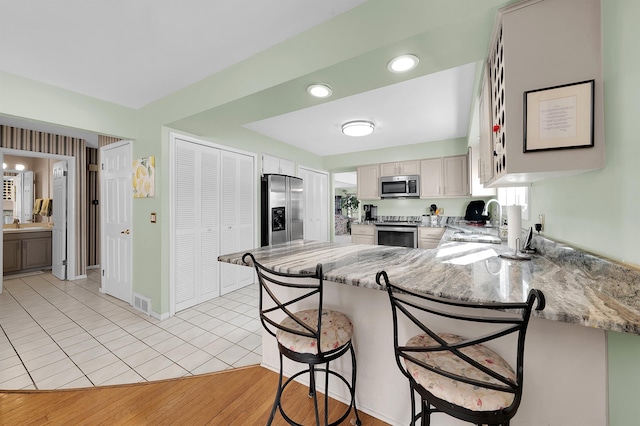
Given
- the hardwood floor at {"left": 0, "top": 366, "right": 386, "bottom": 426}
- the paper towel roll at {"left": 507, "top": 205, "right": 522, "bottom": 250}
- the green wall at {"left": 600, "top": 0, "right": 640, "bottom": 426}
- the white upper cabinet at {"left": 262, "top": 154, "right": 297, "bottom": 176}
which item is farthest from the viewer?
the white upper cabinet at {"left": 262, "top": 154, "right": 297, "bottom": 176}

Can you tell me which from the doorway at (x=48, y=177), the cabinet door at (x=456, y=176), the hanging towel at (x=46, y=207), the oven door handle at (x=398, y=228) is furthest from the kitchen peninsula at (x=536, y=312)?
the hanging towel at (x=46, y=207)

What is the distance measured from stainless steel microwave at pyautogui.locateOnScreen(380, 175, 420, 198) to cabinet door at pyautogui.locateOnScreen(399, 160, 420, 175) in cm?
11

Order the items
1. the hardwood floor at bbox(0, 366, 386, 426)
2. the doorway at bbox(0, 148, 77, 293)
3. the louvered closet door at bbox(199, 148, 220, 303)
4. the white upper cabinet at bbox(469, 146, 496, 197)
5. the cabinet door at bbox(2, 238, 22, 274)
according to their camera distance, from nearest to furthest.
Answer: the hardwood floor at bbox(0, 366, 386, 426) → the louvered closet door at bbox(199, 148, 220, 303) → the white upper cabinet at bbox(469, 146, 496, 197) → the doorway at bbox(0, 148, 77, 293) → the cabinet door at bbox(2, 238, 22, 274)

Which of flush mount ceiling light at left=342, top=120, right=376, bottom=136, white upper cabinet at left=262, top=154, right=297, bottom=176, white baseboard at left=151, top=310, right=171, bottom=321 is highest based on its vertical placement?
flush mount ceiling light at left=342, top=120, right=376, bottom=136

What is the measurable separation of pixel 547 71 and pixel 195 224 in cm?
347

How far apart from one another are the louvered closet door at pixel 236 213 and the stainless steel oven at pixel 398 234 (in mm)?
2497

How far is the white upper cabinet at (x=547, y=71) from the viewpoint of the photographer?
1047 mm

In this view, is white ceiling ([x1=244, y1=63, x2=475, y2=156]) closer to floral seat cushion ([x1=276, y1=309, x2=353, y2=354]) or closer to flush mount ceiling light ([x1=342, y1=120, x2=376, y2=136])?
flush mount ceiling light ([x1=342, y1=120, x2=376, y2=136])

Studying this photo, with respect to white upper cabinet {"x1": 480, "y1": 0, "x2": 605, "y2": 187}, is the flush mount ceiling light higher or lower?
higher

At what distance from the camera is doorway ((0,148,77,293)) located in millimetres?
3984

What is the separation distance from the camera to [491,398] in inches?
31.1

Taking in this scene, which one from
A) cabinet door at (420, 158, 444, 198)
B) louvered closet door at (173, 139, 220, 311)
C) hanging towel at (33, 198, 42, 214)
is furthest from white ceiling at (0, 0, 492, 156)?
hanging towel at (33, 198, 42, 214)

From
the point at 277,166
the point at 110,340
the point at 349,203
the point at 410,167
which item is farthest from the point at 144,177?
the point at 349,203

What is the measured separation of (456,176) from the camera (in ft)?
14.7
